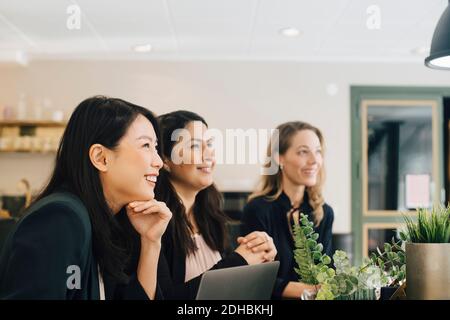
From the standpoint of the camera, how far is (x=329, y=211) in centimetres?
144

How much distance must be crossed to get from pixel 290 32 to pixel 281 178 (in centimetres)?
42

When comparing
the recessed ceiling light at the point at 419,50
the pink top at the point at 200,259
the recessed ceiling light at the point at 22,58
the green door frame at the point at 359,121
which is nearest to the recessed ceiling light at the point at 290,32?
the green door frame at the point at 359,121

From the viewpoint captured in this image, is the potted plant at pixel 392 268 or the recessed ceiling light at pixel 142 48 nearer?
the potted plant at pixel 392 268

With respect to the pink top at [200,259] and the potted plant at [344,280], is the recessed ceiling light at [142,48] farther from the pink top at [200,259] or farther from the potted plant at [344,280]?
the potted plant at [344,280]

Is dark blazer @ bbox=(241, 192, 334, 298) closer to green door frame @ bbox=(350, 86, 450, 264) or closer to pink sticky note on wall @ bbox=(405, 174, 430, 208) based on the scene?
green door frame @ bbox=(350, 86, 450, 264)

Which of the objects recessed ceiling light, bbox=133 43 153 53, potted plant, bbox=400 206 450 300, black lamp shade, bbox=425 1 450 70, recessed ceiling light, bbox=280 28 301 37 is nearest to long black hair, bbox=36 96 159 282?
recessed ceiling light, bbox=133 43 153 53

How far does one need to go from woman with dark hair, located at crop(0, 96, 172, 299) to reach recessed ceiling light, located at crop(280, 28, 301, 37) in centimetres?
48

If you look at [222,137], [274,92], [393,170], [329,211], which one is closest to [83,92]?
[222,137]

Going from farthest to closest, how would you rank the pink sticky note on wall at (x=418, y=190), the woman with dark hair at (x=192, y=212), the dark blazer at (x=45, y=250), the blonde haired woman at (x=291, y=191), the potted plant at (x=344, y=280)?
1. the pink sticky note on wall at (x=418, y=190)
2. the blonde haired woman at (x=291, y=191)
3. the woman with dark hair at (x=192, y=212)
4. the potted plant at (x=344, y=280)
5. the dark blazer at (x=45, y=250)

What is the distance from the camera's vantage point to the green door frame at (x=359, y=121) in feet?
4.85

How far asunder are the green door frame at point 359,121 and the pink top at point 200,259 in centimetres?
46

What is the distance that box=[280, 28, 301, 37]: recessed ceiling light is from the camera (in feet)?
4.70
